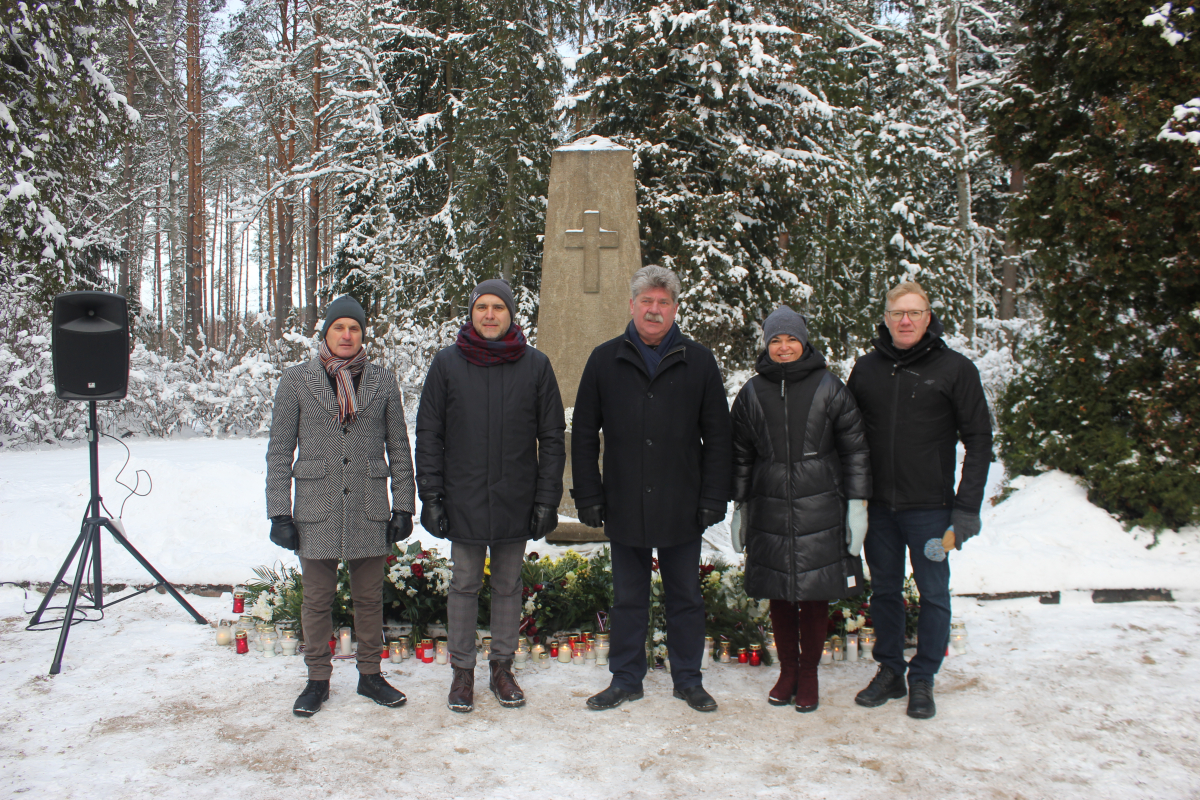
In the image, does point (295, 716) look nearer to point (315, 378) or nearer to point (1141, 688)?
point (315, 378)

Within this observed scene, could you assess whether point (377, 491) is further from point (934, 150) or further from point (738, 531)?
point (934, 150)

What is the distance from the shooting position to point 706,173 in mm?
12867

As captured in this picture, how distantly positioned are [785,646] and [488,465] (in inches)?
62.4

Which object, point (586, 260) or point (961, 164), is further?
point (961, 164)

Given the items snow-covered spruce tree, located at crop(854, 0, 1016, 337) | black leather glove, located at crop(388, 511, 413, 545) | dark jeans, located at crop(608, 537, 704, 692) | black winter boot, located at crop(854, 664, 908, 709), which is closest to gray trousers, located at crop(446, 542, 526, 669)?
black leather glove, located at crop(388, 511, 413, 545)

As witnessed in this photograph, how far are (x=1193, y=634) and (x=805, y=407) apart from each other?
288 cm

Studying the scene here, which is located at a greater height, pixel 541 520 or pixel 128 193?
pixel 128 193

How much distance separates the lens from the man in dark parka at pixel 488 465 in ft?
11.5

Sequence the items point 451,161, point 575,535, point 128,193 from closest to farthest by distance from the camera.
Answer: point 575,535, point 451,161, point 128,193

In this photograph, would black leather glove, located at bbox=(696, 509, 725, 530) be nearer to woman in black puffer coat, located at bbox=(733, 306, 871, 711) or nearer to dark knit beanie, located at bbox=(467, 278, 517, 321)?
woman in black puffer coat, located at bbox=(733, 306, 871, 711)

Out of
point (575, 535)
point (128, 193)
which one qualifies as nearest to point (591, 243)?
point (575, 535)

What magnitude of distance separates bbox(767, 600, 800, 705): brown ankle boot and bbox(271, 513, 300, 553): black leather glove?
2149mm

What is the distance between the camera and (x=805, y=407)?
3430 mm

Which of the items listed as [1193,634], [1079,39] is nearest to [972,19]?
[1079,39]
